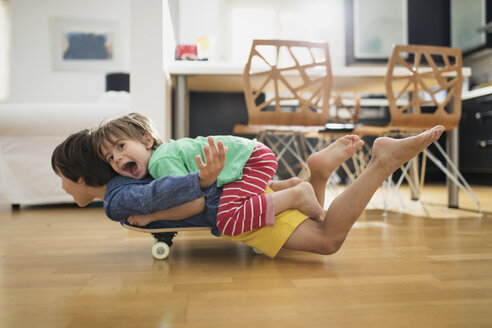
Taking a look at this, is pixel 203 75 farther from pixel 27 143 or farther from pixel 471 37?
pixel 471 37

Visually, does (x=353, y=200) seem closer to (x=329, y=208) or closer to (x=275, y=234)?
(x=329, y=208)

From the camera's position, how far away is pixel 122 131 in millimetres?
1140

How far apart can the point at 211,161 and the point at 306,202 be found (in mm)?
340

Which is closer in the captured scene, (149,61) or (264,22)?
(149,61)

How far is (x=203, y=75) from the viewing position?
229 centimetres

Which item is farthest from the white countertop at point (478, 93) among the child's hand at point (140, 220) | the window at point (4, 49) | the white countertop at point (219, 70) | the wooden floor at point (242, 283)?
the window at point (4, 49)

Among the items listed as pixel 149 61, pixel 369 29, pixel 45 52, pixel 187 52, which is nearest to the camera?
pixel 149 61

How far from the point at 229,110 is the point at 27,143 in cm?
140

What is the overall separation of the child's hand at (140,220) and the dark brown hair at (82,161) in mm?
145

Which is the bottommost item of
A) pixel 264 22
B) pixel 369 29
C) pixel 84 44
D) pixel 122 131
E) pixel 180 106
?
pixel 122 131

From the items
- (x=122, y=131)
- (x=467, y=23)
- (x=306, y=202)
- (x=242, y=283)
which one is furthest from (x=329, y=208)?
(x=467, y=23)

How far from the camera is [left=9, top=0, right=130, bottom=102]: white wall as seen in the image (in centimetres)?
561

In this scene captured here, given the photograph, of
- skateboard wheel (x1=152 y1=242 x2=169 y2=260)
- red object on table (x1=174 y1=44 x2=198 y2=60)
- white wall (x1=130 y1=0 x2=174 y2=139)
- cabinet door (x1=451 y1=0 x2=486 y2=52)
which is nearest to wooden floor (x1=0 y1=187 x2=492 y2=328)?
skateboard wheel (x1=152 y1=242 x2=169 y2=260)

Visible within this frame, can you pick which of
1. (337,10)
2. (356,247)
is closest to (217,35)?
(337,10)
